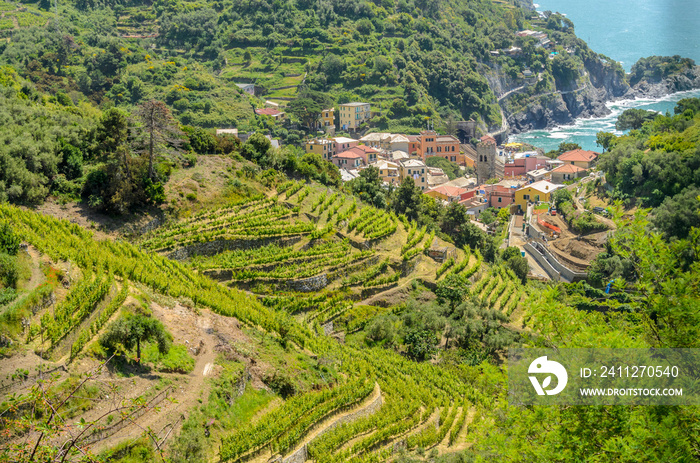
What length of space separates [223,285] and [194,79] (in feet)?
231

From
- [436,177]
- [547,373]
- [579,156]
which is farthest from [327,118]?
[547,373]

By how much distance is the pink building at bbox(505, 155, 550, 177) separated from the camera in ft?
285

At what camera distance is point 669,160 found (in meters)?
63.4

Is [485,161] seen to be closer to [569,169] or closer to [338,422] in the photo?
[569,169]

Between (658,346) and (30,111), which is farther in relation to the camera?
(30,111)

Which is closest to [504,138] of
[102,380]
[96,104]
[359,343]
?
[96,104]

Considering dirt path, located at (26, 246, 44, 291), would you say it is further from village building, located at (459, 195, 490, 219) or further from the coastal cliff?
the coastal cliff

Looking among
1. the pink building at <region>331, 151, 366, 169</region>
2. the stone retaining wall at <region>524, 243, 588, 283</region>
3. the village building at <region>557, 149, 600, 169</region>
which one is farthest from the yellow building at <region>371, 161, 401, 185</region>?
the village building at <region>557, 149, 600, 169</region>

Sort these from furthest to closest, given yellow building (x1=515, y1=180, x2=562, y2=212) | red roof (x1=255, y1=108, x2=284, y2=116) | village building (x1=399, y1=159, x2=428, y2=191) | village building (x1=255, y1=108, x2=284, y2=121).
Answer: red roof (x1=255, y1=108, x2=284, y2=116), village building (x1=255, y1=108, x2=284, y2=121), village building (x1=399, y1=159, x2=428, y2=191), yellow building (x1=515, y1=180, x2=562, y2=212)

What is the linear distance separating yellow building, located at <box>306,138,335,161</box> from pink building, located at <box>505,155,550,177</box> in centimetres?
2725

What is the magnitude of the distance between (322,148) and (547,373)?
68094 millimetres

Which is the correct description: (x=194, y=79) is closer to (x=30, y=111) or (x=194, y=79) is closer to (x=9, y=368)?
(x=30, y=111)

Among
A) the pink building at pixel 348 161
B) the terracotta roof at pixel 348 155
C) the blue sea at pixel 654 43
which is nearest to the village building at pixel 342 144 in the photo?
the terracotta roof at pixel 348 155

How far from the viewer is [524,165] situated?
87.4m
